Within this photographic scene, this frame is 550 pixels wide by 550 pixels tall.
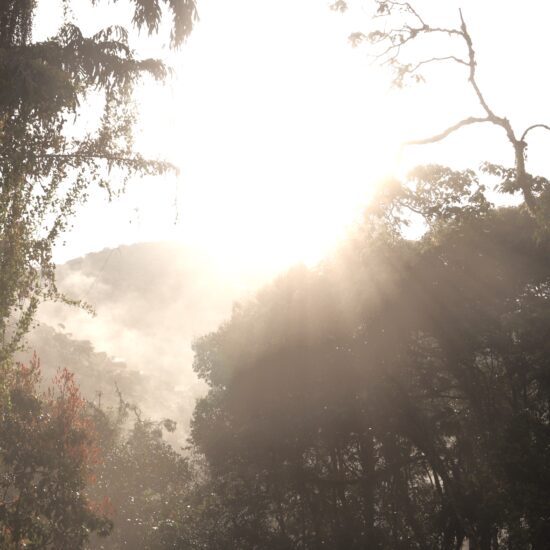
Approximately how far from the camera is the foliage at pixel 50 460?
15562 mm

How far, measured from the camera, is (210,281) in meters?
143

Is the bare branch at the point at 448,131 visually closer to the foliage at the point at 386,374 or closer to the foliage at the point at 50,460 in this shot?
the foliage at the point at 386,374

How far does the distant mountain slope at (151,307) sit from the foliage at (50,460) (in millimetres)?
66067

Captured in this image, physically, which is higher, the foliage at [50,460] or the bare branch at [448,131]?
the bare branch at [448,131]

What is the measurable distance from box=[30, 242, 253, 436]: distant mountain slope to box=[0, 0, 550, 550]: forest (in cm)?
6666

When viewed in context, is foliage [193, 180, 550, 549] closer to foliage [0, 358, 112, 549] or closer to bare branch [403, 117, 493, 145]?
bare branch [403, 117, 493, 145]

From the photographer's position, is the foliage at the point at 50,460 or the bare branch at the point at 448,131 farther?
the foliage at the point at 50,460

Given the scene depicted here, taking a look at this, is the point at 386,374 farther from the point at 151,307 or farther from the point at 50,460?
the point at 151,307

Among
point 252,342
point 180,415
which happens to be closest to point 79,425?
point 252,342

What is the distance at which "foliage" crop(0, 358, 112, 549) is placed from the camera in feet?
51.1

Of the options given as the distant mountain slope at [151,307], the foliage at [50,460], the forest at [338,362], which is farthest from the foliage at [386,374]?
the distant mountain slope at [151,307]

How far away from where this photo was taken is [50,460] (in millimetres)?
16344

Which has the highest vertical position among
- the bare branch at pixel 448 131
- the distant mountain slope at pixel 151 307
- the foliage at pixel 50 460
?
the distant mountain slope at pixel 151 307

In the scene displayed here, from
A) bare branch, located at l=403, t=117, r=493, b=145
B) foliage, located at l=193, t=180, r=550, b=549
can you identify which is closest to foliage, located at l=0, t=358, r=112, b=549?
foliage, located at l=193, t=180, r=550, b=549
